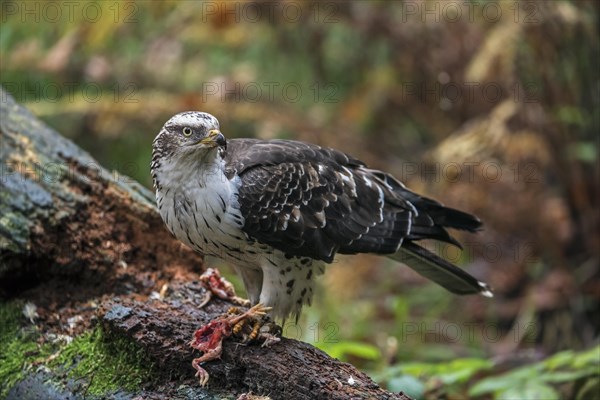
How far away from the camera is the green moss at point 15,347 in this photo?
407cm

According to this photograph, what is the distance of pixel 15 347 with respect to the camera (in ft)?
13.9

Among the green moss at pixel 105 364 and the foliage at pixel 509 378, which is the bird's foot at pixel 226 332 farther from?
the foliage at pixel 509 378

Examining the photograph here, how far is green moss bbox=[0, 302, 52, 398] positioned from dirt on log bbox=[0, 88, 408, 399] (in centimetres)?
6

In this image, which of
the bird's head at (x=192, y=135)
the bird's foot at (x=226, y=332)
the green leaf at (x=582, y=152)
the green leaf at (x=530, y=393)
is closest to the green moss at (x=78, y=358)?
the bird's foot at (x=226, y=332)

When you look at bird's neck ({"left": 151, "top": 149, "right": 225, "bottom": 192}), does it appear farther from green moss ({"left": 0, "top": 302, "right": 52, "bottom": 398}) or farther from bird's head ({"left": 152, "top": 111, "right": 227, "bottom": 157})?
green moss ({"left": 0, "top": 302, "right": 52, "bottom": 398})

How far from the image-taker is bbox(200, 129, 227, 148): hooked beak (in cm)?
391

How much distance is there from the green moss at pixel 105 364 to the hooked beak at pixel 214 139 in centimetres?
101

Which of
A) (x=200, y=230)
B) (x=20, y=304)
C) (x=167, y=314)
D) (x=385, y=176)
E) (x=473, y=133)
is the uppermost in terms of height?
(x=473, y=133)

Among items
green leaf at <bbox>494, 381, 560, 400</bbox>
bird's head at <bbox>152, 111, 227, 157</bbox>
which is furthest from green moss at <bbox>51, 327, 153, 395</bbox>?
green leaf at <bbox>494, 381, 560, 400</bbox>

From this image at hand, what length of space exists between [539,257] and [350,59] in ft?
10.4

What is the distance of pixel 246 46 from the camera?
9.15m

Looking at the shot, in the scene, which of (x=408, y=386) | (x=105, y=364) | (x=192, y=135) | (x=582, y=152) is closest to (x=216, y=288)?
(x=105, y=364)

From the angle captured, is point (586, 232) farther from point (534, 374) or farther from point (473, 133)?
point (534, 374)

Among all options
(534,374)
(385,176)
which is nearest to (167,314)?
(385,176)
